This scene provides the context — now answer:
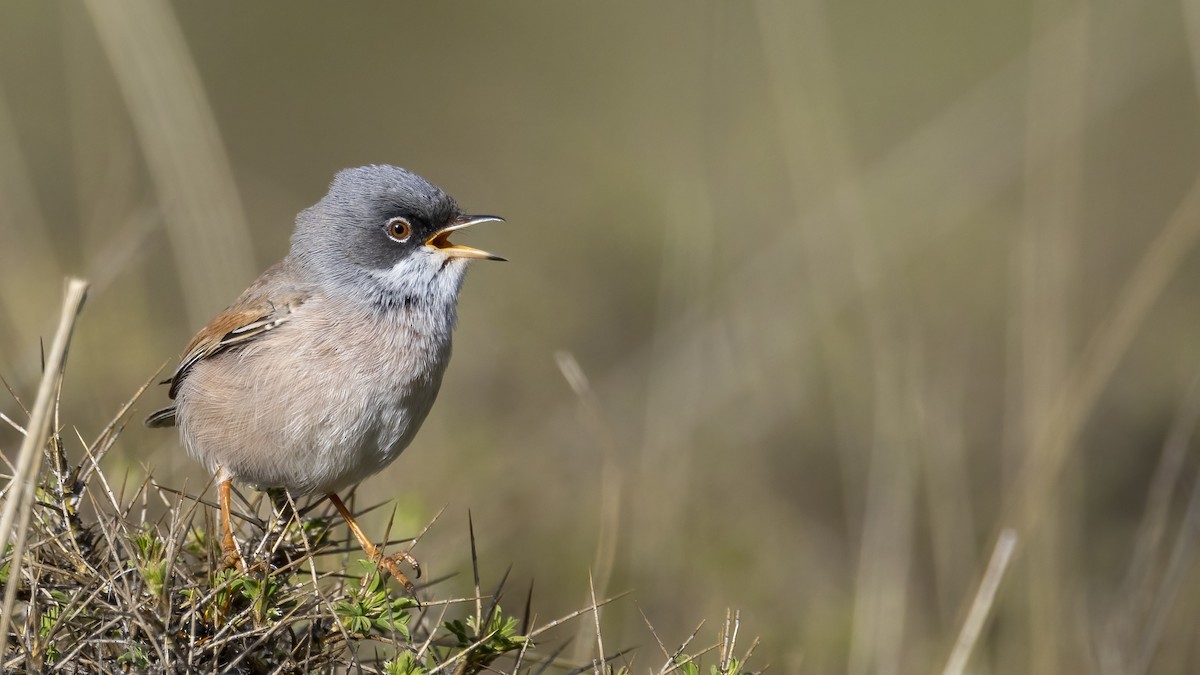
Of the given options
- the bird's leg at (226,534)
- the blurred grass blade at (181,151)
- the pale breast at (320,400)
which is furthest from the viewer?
the blurred grass blade at (181,151)

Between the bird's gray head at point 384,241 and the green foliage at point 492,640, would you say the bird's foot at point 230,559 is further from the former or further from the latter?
the bird's gray head at point 384,241

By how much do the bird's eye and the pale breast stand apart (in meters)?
0.38

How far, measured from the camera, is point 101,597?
2428 millimetres

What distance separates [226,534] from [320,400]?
1.77 ft

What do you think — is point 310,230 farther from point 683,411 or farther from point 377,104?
point 377,104

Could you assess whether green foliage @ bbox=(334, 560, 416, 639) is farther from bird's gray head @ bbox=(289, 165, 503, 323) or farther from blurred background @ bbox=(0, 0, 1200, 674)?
bird's gray head @ bbox=(289, 165, 503, 323)

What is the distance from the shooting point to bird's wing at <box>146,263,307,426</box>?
13.0 ft

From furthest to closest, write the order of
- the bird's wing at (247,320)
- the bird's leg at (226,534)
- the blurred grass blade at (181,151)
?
1. the blurred grass blade at (181,151)
2. the bird's wing at (247,320)
3. the bird's leg at (226,534)

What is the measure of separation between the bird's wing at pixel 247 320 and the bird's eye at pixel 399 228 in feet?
1.27

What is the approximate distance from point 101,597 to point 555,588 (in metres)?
2.97

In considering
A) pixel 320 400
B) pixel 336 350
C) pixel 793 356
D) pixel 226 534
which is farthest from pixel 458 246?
pixel 793 356

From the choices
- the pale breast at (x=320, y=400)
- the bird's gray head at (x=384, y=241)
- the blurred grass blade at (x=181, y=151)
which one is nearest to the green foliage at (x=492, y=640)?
the pale breast at (x=320, y=400)

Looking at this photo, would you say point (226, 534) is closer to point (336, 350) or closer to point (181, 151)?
point (336, 350)

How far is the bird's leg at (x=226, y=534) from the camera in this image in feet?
9.46
